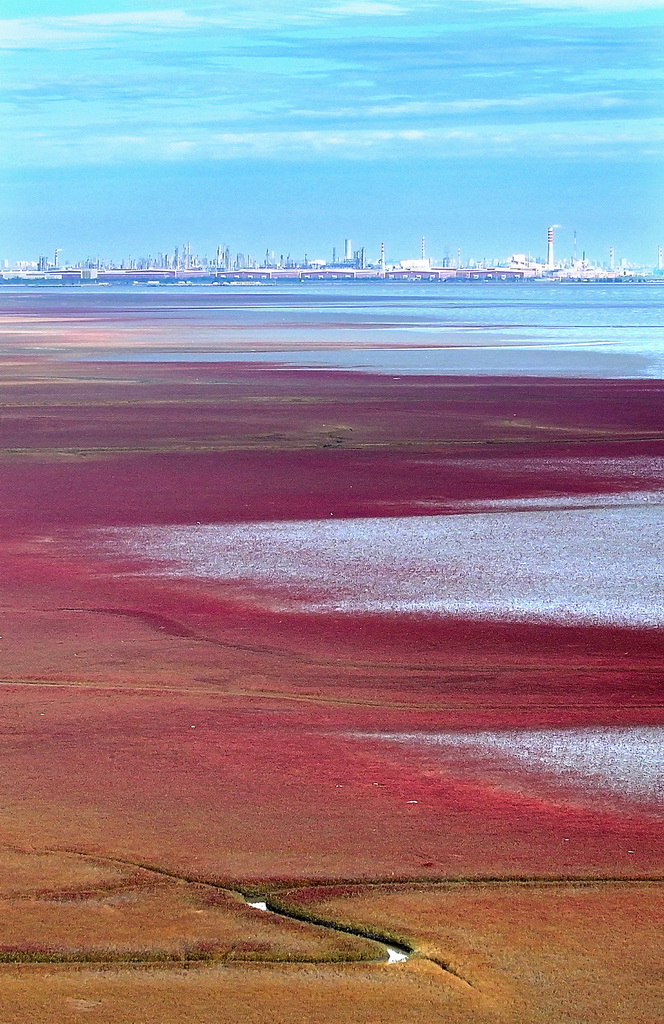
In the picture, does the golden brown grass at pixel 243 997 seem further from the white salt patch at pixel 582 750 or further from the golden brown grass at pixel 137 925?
the white salt patch at pixel 582 750

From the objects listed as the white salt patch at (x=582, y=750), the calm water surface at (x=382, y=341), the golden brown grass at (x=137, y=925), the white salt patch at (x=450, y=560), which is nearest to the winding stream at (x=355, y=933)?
the golden brown grass at (x=137, y=925)

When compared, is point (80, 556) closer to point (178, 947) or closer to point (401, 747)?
point (401, 747)

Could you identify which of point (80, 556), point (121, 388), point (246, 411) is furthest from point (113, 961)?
point (121, 388)

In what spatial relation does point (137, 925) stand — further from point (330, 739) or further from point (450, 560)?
point (450, 560)

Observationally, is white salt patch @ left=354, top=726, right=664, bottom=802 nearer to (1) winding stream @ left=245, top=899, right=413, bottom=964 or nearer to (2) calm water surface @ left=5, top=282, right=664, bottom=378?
(1) winding stream @ left=245, top=899, right=413, bottom=964

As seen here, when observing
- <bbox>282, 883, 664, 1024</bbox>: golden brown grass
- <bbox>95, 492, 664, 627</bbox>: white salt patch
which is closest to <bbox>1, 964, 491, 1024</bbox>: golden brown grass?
<bbox>282, 883, 664, 1024</bbox>: golden brown grass
